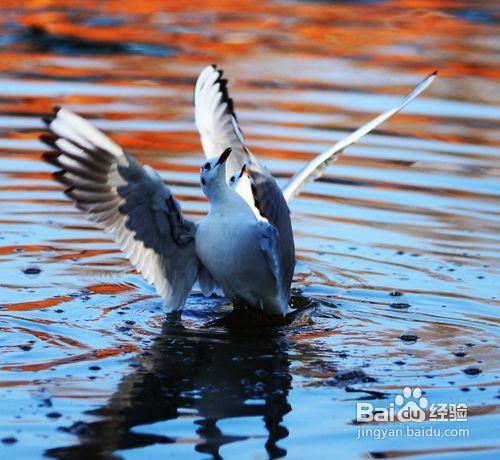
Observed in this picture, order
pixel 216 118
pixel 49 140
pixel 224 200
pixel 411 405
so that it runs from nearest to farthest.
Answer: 1. pixel 411 405
2. pixel 49 140
3. pixel 224 200
4. pixel 216 118

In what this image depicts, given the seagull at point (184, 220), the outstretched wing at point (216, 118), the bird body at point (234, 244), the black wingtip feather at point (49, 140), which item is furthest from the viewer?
the outstretched wing at point (216, 118)

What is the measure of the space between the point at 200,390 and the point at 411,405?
3.62 ft

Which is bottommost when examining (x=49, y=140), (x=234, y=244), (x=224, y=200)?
(x=234, y=244)

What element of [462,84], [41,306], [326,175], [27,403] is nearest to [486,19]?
[462,84]

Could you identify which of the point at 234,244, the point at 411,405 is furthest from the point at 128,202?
the point at 411,405

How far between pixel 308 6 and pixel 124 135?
850cm

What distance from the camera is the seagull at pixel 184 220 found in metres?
6.87

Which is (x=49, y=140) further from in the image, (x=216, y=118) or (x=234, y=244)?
(x=216, y=118)

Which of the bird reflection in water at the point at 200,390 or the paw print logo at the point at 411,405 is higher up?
the bird reflection in water at the point at 200,390

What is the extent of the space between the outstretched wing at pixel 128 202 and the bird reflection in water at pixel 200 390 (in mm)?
373

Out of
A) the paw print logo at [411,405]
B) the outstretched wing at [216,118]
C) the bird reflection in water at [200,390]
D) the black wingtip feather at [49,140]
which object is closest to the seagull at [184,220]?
the black wingtip feather at [49,140]

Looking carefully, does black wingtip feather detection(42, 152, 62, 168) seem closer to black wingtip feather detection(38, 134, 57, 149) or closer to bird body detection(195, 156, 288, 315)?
black wingtip feather detection(38, 134, 57, 149)

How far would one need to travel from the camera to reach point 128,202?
23.4 ft

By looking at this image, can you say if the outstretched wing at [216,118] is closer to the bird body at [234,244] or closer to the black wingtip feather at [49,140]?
the bird body at [234,244]
